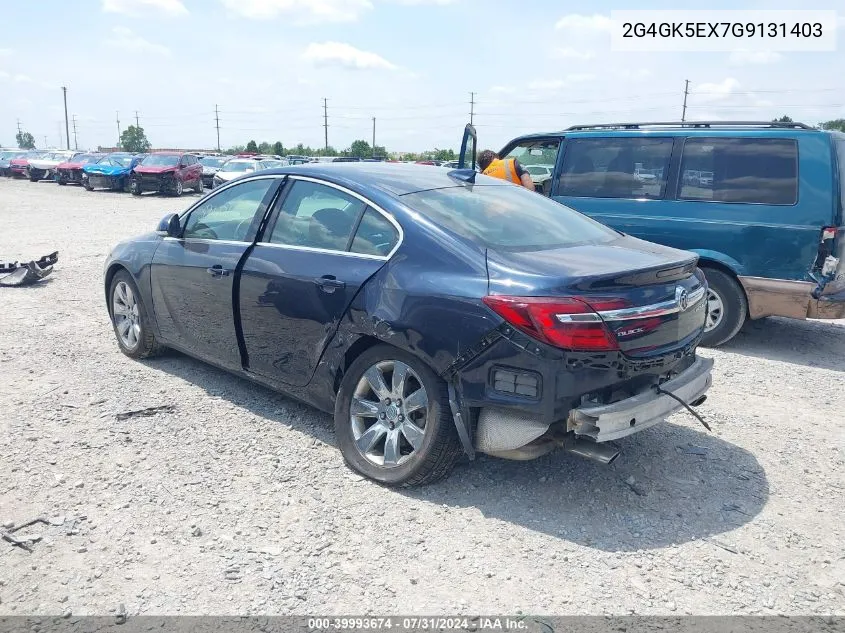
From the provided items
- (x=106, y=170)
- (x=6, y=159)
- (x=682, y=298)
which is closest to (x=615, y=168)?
(x=682, y=298)

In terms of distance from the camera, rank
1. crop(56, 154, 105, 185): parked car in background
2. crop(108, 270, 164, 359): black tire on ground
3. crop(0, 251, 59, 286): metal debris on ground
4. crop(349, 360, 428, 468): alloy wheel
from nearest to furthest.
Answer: crop(349, 360, 428, 468): alloy wheel
crop(108, 270, 164, 359): black tire on ground
crop(0, 251, 59, 286): metal debris on ground
crop(56, 154, 105, 185): parked car in background

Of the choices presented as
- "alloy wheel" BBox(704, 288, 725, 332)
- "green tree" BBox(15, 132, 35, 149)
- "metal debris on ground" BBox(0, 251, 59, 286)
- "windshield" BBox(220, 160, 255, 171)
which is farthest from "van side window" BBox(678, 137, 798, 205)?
"green tree" BBox(15, 132, 35, 149)

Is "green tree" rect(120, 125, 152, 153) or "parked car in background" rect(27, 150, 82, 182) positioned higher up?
"green tree" rect(120, 125, 152, 153)

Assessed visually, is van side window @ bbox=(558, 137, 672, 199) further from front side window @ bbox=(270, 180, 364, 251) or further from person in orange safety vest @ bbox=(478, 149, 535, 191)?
front side window @ bbox=(270, 180, 364, 251)

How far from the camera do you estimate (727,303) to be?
6449mm

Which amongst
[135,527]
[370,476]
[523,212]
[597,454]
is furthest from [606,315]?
[135,527]

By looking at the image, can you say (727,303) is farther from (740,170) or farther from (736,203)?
(740,170)

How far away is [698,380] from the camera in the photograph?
12.0 ft

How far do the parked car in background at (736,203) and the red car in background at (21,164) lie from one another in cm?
3798

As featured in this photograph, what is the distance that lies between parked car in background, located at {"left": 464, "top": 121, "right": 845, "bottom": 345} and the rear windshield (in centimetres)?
237

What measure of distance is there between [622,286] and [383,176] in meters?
1.66

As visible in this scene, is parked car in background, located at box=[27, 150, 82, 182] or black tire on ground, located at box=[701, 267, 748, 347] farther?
parked car in background, located at box=[27, 150, 82, 182]

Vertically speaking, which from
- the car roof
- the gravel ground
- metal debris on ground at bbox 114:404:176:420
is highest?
the car roof

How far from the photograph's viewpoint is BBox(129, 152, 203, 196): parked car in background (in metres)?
25.6
